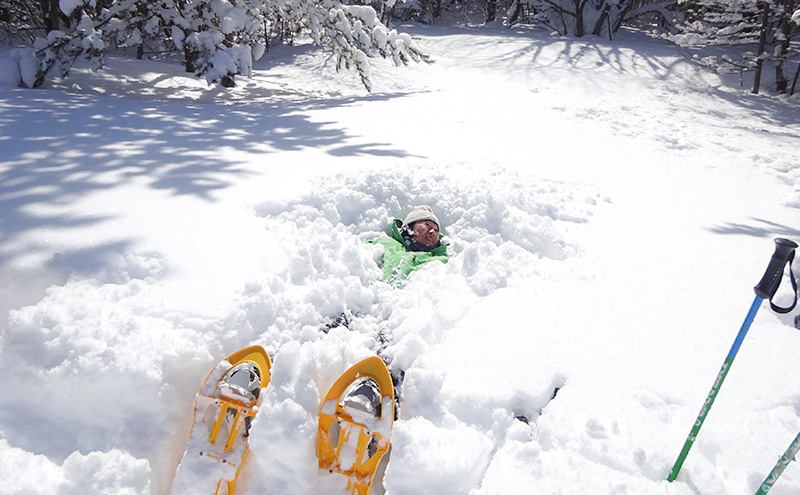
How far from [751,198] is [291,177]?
420cm

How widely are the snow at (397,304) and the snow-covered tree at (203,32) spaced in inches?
76.8

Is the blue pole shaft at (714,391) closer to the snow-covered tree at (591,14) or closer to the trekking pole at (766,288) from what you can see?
the trekking pole at (766,288)

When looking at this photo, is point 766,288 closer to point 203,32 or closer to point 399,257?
point 399,257

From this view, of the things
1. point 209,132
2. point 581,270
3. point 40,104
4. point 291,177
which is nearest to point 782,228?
point 581,270

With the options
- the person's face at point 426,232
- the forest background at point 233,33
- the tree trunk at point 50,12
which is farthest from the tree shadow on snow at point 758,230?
the tree trunk at point 50,12

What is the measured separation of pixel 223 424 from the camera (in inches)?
76.2

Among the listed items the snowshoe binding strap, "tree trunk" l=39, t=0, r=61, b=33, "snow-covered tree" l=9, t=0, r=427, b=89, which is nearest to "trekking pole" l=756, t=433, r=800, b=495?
the snowshoe binding strap

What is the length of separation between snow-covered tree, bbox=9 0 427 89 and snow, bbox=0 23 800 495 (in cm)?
195

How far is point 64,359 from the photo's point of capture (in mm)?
1869

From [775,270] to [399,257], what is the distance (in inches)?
81.0

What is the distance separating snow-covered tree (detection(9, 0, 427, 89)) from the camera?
614 cm

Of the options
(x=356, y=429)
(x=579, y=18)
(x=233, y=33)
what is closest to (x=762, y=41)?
(x=579, y=18)

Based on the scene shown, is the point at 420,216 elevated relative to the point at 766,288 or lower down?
lower down

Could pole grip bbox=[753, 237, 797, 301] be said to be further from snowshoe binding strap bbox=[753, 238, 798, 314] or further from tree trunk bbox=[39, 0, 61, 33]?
tree trunk bbox=[39, 0, 61, 33]
